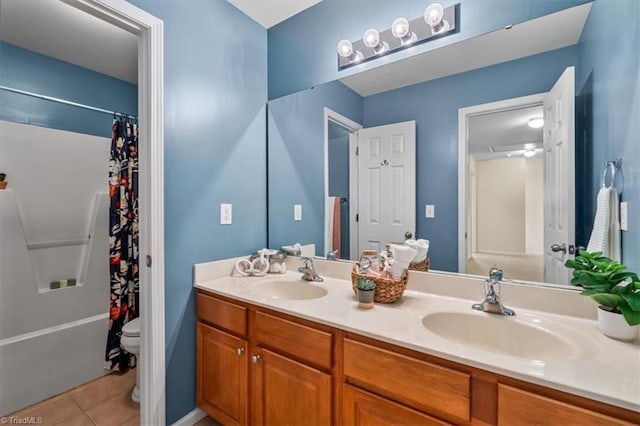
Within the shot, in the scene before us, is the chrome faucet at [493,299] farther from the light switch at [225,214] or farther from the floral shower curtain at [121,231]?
the floral shower curtain at [121,231]

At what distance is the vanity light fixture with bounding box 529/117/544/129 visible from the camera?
1.22 m

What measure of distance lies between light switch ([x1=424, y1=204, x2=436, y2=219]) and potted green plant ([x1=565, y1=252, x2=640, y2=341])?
2.06 ft

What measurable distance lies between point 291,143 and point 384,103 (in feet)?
2.35

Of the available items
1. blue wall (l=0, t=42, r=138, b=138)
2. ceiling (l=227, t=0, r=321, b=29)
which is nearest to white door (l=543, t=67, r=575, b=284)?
ceiling (l=227, t=0, r=321, b=29)

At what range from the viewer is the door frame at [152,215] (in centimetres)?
141

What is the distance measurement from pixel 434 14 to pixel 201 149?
1.36 meters

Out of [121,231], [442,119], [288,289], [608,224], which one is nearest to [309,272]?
[288,289]

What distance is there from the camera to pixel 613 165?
102 centimetres

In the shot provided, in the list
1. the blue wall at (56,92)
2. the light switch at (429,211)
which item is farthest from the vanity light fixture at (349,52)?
the blue wall at (56,92)

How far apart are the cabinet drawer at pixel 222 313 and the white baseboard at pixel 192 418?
52 centimetres

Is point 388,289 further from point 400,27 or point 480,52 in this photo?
point 400,27

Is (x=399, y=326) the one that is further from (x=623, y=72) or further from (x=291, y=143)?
(x=291, y=143)

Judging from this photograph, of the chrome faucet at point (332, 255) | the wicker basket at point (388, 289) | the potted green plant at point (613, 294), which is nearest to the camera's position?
the potted green plant at point (613, 294)

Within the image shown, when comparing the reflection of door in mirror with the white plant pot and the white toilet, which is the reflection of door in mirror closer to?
the white plant pot
